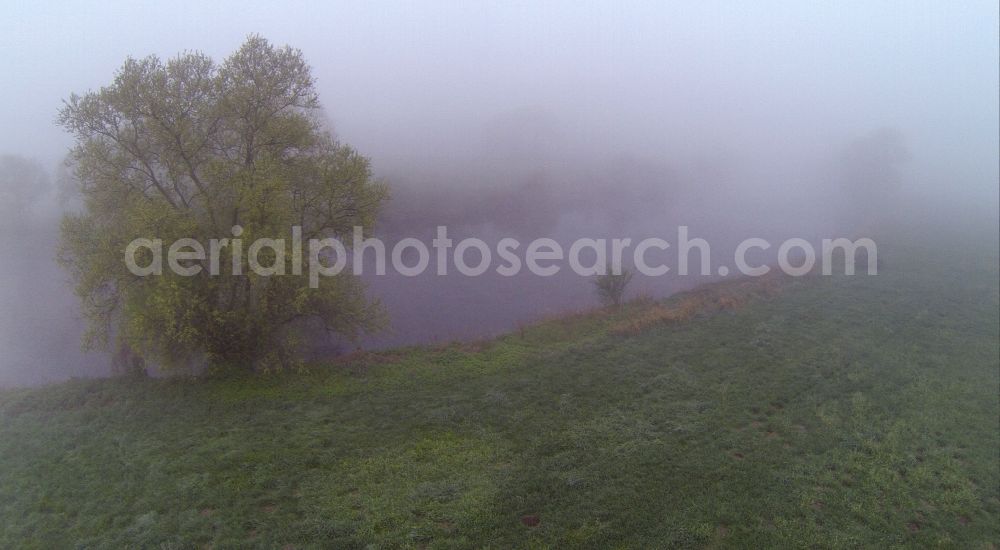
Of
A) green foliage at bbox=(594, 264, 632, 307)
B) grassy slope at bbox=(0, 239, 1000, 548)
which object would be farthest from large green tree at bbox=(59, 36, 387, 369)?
green foliage at bbox=(594, 264, 632, 307)

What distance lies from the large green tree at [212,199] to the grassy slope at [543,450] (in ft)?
5.70

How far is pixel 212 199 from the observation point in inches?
651

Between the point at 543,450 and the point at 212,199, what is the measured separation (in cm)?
1273

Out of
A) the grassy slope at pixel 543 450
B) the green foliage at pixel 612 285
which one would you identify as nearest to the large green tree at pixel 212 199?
the grassy slope at pixel 543 450

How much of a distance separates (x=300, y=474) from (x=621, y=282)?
1876 centimetres

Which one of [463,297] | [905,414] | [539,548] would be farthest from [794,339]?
[463,297]

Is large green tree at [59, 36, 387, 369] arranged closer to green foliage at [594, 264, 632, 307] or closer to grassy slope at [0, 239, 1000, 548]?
grassy slope at [0, 239, 1000, 548]

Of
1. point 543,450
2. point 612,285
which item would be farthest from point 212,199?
point 612,285

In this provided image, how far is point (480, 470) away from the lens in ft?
36.4

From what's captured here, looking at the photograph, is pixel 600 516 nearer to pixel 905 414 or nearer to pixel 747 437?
pixel 747 437

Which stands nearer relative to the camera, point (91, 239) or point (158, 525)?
point (158, 525)

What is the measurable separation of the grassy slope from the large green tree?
1738 millimetres

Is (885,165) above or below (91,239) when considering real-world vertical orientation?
above

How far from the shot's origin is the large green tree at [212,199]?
15.0m
